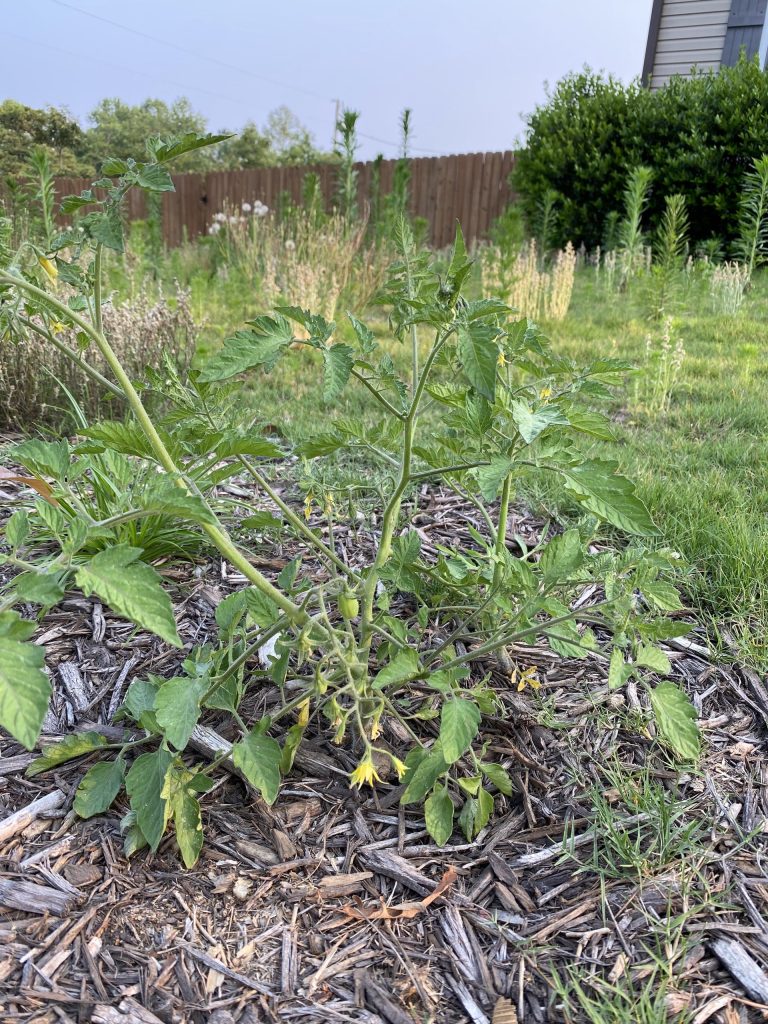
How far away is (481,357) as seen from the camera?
1143 mm

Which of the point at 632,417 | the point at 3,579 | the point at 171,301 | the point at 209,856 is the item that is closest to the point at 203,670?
the point at 209,856

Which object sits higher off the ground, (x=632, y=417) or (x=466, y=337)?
(x=466, y=337)

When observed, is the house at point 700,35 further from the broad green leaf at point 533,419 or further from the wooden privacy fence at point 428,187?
the broad green leaf at point 533,419

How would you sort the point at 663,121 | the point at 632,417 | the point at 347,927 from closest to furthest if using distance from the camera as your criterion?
1. the point at 347,927
2. the point at 632,417
3. the point at 663,121

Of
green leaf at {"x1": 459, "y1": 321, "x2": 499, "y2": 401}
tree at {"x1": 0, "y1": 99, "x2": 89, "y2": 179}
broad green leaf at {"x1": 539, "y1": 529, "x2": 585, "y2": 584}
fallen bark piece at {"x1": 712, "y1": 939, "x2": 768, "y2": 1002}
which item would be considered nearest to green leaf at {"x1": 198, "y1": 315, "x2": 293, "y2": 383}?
green leaf at {"x1": 459, "y1": 321, "x2": 499, "y2": 401}

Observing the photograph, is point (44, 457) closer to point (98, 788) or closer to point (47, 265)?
point (47, 265)

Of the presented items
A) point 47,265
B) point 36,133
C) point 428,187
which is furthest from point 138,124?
point 47,265

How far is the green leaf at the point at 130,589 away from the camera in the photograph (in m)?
0.96

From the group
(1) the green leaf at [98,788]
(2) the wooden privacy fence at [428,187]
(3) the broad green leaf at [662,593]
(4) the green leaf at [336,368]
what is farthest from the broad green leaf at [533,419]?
(2) the wooden privacy fence at [428,187]

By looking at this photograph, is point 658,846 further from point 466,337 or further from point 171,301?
point 171,301

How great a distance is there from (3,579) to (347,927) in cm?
141

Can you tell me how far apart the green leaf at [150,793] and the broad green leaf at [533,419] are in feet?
2.86

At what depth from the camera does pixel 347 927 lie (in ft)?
4.16

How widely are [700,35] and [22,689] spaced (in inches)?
591
